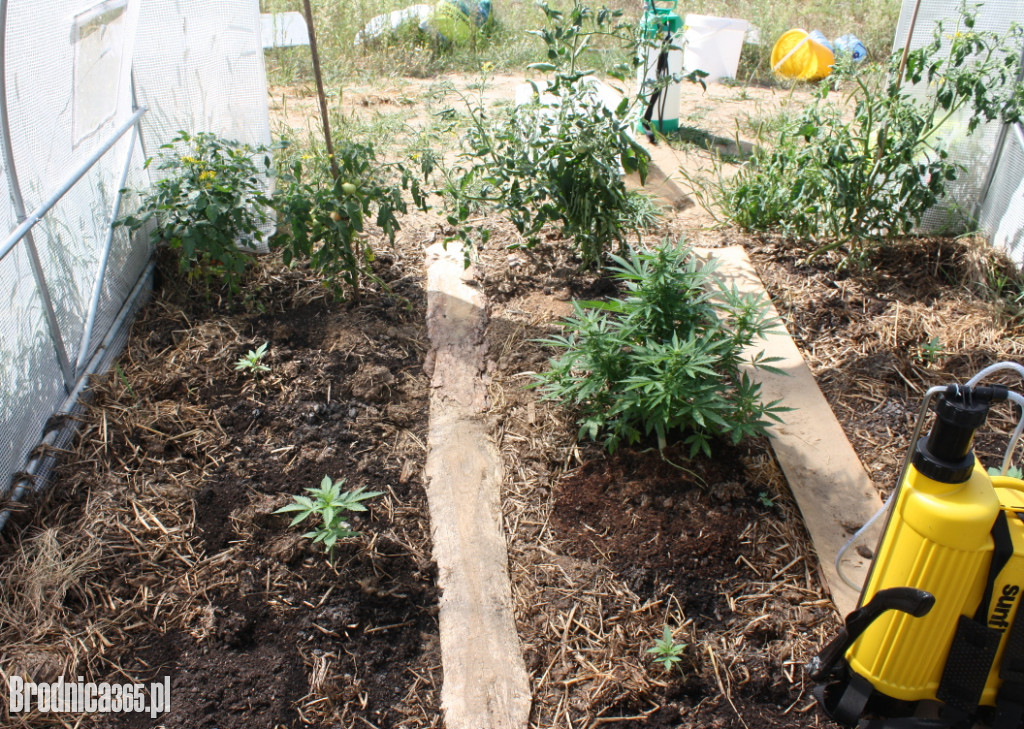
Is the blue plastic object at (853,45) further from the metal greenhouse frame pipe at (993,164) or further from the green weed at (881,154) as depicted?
the metal greenhouse frame pipe at (993,164)

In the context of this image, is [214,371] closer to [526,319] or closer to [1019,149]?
[526,319]

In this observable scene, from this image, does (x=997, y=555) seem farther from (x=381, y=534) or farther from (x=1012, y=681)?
(x=381, y=534)

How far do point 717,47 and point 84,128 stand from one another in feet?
19.7

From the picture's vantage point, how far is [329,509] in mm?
2559

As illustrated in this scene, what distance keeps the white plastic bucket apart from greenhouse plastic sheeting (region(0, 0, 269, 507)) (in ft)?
15.9

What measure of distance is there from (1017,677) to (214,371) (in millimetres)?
3012

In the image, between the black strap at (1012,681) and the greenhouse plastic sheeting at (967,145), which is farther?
the greenhouse plastic sheeting at (967,145)

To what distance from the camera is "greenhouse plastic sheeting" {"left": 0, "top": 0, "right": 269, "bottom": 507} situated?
2791 millimetres

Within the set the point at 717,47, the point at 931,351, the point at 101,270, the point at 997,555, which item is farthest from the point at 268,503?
the point at 717,47

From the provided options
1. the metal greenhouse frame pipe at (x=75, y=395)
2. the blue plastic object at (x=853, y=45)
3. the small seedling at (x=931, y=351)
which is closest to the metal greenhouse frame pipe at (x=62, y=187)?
the metal greenhouse frame pipe at (x=75, y=395)

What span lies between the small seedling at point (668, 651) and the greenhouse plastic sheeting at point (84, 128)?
230 cm

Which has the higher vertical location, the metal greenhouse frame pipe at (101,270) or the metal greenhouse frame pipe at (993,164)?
the metal greenhouse frame pipe at (993,164)

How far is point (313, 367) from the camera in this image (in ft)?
11.1

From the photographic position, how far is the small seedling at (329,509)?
99.3 inches
